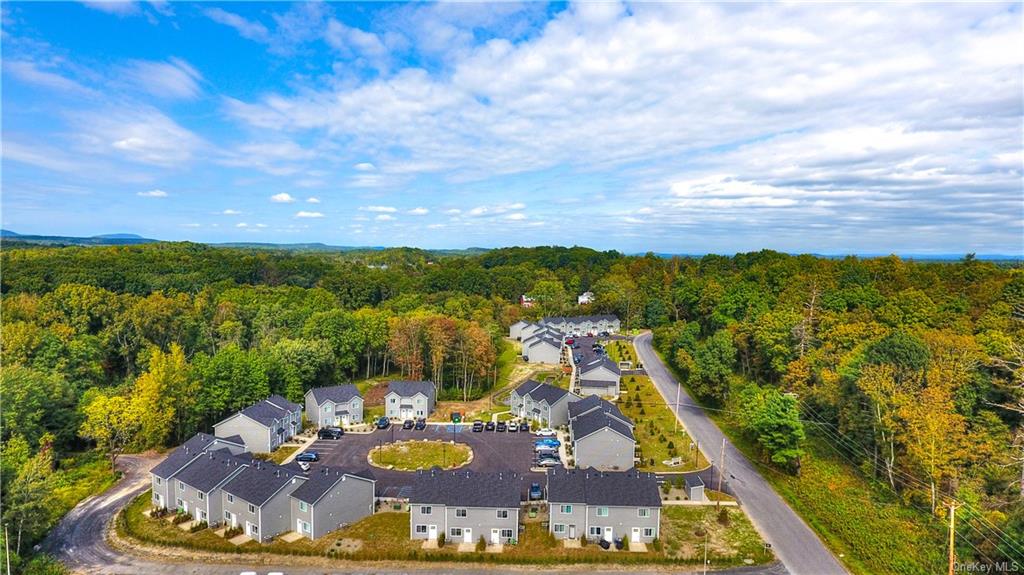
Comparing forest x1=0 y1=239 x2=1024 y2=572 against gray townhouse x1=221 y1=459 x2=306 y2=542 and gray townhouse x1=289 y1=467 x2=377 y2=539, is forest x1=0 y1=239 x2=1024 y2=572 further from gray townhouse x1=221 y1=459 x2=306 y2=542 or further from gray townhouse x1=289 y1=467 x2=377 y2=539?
gray townhouse x1=289 y1=467 x2=377 y2=539

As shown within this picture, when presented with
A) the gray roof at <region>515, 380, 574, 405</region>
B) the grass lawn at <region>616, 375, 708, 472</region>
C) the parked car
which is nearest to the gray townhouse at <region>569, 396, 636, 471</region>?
the grass lawn at <region>616, 375, 708, 472</region>

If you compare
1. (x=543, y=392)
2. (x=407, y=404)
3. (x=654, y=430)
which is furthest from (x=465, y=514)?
(x=407, y=404)

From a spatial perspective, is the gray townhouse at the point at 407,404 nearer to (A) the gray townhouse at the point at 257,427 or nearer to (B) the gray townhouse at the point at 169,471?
(A) the gray townhouse at the point at 257,427

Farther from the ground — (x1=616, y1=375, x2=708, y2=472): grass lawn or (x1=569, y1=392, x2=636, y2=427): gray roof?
(x1=569, y1=392, x2=636, y2=427): gray roof

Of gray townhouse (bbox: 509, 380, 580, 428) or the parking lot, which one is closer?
the parking lot

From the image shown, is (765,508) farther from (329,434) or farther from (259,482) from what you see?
(329,434)

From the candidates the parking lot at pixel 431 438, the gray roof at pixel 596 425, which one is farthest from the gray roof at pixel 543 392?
the gray roof at pixel 596 425
